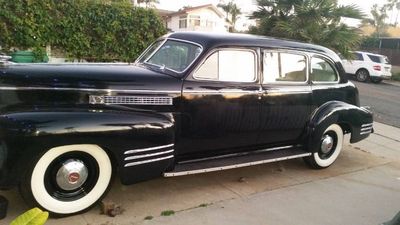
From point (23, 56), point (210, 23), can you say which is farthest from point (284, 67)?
point (210, 23)

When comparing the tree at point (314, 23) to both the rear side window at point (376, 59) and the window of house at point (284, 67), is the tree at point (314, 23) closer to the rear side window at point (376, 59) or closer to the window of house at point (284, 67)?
the window of house at point (284, 67)

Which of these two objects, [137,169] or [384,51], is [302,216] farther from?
[384,51]

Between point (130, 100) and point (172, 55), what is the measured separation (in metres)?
1.08

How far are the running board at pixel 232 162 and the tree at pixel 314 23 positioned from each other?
19.6ft

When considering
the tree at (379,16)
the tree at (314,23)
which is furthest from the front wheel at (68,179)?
the tree at (379,16)

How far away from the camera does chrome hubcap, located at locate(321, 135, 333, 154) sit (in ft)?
19.0

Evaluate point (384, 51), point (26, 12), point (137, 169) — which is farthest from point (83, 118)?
point (384, 51)

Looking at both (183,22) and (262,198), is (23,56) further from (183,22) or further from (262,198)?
(183,22)

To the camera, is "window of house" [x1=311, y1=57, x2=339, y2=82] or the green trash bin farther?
the green trash bin

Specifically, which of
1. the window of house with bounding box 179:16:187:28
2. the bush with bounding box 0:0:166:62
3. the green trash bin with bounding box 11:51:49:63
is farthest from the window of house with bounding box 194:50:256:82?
the window of house with bounding box 179:16:187:28

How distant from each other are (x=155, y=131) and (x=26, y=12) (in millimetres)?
7031

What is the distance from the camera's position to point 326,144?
19.1ft

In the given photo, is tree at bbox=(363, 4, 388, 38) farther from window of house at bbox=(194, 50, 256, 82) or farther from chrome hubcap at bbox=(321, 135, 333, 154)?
window of house at bbox=(194, 50, 256, 82)

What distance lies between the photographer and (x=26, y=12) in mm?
9641
